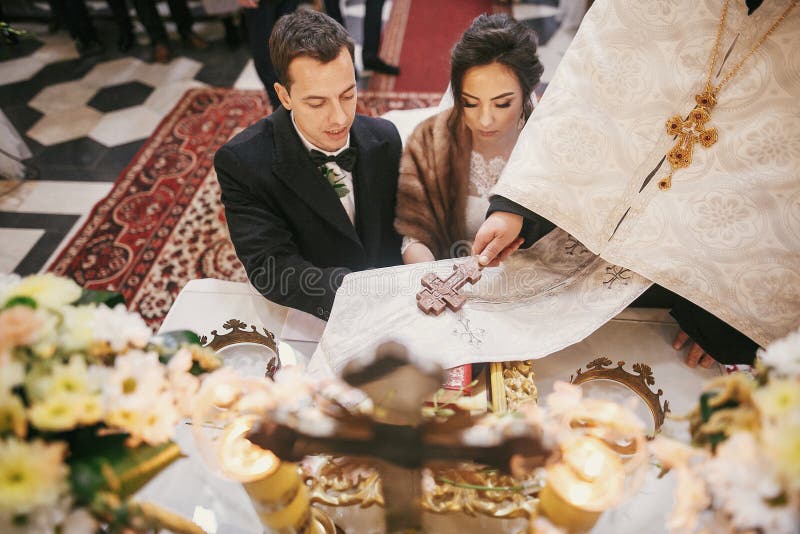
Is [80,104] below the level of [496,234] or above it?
below

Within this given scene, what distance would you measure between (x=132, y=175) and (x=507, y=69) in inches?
105

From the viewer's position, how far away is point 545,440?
29.7 inches

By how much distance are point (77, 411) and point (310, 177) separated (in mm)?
1213

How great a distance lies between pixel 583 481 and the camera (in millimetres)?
781

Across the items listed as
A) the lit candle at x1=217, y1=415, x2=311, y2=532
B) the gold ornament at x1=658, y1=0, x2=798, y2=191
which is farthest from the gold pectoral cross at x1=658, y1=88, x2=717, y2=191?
the lit candle at x1=217, y1=415, x2=311, y2=532

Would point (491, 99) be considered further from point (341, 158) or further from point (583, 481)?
point (583, 481)

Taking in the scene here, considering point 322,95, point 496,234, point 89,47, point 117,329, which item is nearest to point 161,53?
point 89,47

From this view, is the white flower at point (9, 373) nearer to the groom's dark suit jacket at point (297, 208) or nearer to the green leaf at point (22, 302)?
the green leaf at point (22, 302)

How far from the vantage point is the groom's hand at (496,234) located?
1.37m

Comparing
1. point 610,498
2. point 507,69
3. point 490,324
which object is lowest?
point 490,324

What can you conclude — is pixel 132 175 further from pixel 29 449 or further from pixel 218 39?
pixel 29 449

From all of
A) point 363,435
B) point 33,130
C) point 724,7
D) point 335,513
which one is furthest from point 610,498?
point 33,130

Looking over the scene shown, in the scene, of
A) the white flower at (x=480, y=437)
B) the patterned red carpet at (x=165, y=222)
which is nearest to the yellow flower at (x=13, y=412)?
the white flower at (x=480, y=437)

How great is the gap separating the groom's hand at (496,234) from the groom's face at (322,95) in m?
0.56
